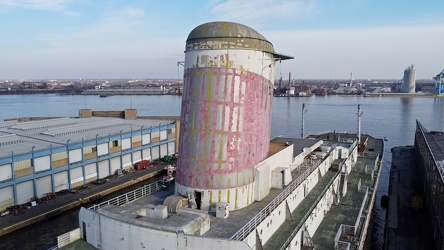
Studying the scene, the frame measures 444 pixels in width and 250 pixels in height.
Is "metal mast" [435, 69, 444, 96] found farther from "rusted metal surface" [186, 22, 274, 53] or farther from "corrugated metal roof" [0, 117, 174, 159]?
"rusted metal surface" [186, 22, 274, 53]

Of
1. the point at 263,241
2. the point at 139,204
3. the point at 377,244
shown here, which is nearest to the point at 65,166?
the point at 139,204

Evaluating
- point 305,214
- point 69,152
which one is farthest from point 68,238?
point 69,152

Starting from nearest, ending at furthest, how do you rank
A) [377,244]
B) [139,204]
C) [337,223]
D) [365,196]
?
[139,204] < [337,223] < [365,196] < [377,244]

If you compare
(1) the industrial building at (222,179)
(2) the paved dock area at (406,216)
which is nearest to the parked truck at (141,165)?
(1) the industrial building at (222,179)

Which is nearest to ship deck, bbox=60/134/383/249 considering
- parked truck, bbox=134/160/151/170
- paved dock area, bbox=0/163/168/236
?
paved dock area, bbox=0/163/168/236

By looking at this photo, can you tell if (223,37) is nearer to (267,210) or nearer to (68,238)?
(267,210)

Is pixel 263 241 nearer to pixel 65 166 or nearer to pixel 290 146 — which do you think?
pixel 290 146
